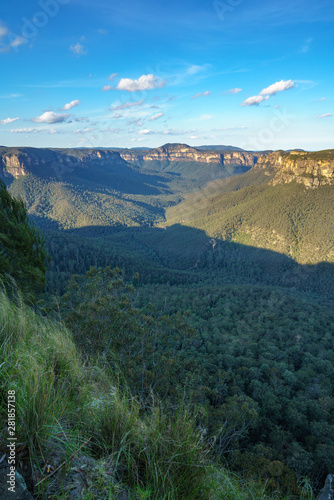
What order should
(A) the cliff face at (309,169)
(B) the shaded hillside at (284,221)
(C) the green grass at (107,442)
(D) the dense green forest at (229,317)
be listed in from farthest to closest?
(A) the cliff face at (309,169) < (B) the shaded hillside at (284,221) < (D) the dense green forest at (229,317) < (C) the green grass at (107,442)

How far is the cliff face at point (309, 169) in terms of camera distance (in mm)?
103475

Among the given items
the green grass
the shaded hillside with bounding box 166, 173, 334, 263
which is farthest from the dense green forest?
the green grass

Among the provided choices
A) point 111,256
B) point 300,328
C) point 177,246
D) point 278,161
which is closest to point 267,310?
point 300,328

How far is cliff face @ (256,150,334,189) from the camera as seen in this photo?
103475mm

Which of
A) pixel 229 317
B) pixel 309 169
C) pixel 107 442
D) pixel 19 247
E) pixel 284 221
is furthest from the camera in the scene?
pixel 309 169

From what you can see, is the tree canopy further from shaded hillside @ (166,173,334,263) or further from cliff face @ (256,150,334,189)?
cliff face @ (256,150,334,189)

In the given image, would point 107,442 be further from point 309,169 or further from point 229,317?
point 309,169

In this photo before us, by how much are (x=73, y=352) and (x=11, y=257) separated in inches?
334

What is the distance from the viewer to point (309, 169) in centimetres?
10925

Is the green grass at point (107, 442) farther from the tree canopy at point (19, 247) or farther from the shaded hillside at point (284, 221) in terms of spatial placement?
the shaded hillside at point (284, 221)

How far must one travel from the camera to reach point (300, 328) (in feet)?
111

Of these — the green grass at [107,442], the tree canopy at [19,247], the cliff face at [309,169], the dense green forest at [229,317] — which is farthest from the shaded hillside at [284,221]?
the green grass at [107,442]

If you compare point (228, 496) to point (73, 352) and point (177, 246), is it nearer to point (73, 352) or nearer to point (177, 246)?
point (73, 352)

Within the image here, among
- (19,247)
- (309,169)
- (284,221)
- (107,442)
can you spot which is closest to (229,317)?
(19,247)
